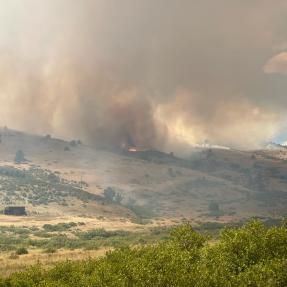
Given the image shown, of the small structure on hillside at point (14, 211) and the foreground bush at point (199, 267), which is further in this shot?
the small structure on hillside at point (14, 211)

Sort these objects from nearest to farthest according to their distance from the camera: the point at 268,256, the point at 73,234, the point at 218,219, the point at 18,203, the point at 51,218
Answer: the point at 268,256, the point at 73,234, the point at 51,218, the point at 18,203, the point at 218,219

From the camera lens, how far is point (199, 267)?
35.0m

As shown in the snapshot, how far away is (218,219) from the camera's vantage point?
646 feet

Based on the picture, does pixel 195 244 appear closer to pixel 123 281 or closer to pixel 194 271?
pixel 194 271

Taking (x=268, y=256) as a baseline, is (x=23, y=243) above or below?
below

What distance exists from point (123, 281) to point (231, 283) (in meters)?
8.89

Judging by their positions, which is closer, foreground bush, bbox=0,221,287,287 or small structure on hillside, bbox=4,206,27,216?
foreground bush, bbox=0,221,287,287

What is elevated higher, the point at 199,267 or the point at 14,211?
the point at 199,267

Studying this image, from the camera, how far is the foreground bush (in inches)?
1260

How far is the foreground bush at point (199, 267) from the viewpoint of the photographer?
3201 centimetres

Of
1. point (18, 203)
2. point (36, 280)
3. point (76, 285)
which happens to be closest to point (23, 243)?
point (36, 280)

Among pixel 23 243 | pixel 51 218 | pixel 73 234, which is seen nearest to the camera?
pixel 23 243

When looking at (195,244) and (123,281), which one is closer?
(123,281)

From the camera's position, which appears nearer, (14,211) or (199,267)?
(199,267)
